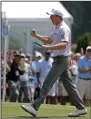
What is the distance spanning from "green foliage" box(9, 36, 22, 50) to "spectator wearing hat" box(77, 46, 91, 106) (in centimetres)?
656

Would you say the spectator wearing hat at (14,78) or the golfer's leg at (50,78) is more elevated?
the golfer's leg at (50,78)

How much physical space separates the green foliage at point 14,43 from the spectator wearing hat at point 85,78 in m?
6.56

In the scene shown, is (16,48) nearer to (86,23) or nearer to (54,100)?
(54,100)

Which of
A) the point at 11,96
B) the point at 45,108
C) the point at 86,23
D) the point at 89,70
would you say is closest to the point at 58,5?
the point at 11,96

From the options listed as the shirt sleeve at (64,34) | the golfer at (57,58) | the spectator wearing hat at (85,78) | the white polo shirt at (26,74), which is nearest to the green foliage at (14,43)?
the white polo shirt at (26,74)

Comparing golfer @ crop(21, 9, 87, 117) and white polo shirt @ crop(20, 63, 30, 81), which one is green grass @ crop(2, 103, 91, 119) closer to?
golfer @ crop(21, 9, 87, 117)

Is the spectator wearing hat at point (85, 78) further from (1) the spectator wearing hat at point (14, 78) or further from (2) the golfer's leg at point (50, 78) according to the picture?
(2) the golfer's leg at point (50, 78)

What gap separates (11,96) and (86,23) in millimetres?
53530

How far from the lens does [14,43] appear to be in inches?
885

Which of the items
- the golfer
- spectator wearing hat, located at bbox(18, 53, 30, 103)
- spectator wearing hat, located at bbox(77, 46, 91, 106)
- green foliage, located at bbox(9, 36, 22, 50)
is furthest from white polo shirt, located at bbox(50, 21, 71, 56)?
A: green foliage, located at bbox(9, 36, 22, 50)

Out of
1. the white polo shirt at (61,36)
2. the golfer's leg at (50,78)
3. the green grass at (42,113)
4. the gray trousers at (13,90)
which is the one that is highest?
the white polo shirt at (61,36)

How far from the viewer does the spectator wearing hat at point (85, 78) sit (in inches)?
614

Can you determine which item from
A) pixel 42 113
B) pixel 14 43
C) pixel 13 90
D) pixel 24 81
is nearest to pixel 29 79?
pixel 24 81

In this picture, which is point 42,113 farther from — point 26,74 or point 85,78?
point 26,74
